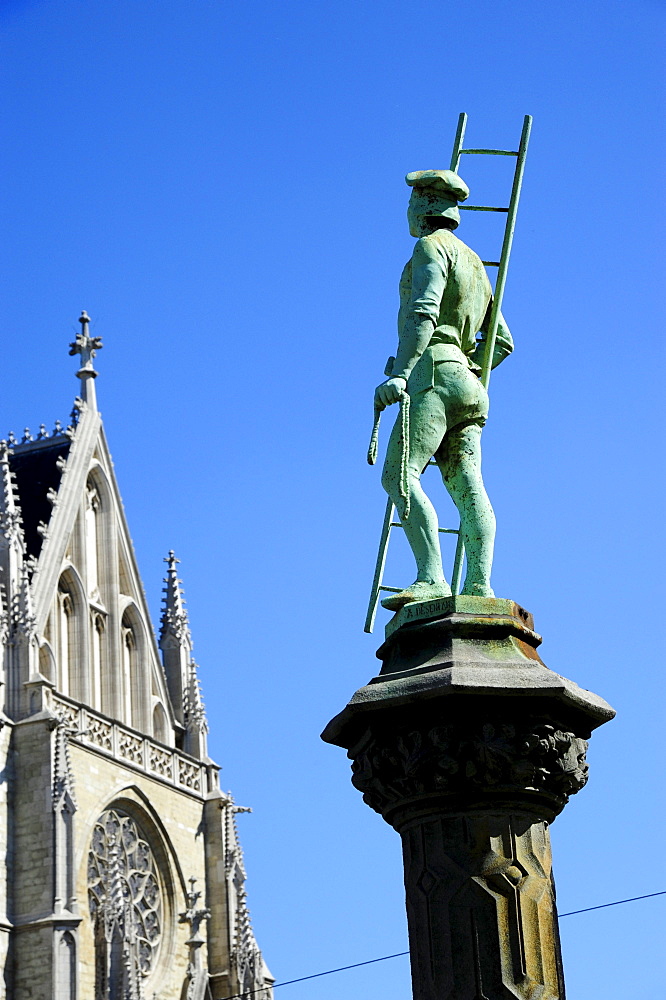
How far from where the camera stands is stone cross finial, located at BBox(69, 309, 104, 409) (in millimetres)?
36625

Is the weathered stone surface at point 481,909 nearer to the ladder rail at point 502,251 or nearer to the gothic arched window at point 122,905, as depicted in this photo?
the ladder rail at point 502,251

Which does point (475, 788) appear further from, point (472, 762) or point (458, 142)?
point (458, 142)

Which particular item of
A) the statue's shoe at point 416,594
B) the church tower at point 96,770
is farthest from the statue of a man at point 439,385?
the church tower at point 96,770

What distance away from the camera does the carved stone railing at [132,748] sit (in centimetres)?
3225

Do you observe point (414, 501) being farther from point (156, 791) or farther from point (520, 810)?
point (156, 791)

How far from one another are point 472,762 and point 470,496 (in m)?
1.71

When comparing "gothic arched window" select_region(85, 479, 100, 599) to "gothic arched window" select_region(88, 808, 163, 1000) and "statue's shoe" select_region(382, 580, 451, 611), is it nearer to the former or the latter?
"gothic arched window" select_region(88, 808, 163, 1000)

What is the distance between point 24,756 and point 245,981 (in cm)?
744

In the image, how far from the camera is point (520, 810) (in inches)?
334

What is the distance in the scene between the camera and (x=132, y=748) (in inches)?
1344

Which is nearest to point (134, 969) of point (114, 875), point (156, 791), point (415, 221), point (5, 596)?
point (114, 875)

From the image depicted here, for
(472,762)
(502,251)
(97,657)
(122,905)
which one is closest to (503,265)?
(502,251)

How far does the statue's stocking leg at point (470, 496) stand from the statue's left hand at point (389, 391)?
478 millimetres

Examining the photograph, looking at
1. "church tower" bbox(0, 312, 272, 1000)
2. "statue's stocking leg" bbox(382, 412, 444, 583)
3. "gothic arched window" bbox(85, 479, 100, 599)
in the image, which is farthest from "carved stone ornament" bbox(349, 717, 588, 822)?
"gothic arched window" bbox(85, 479, 100, 599)
